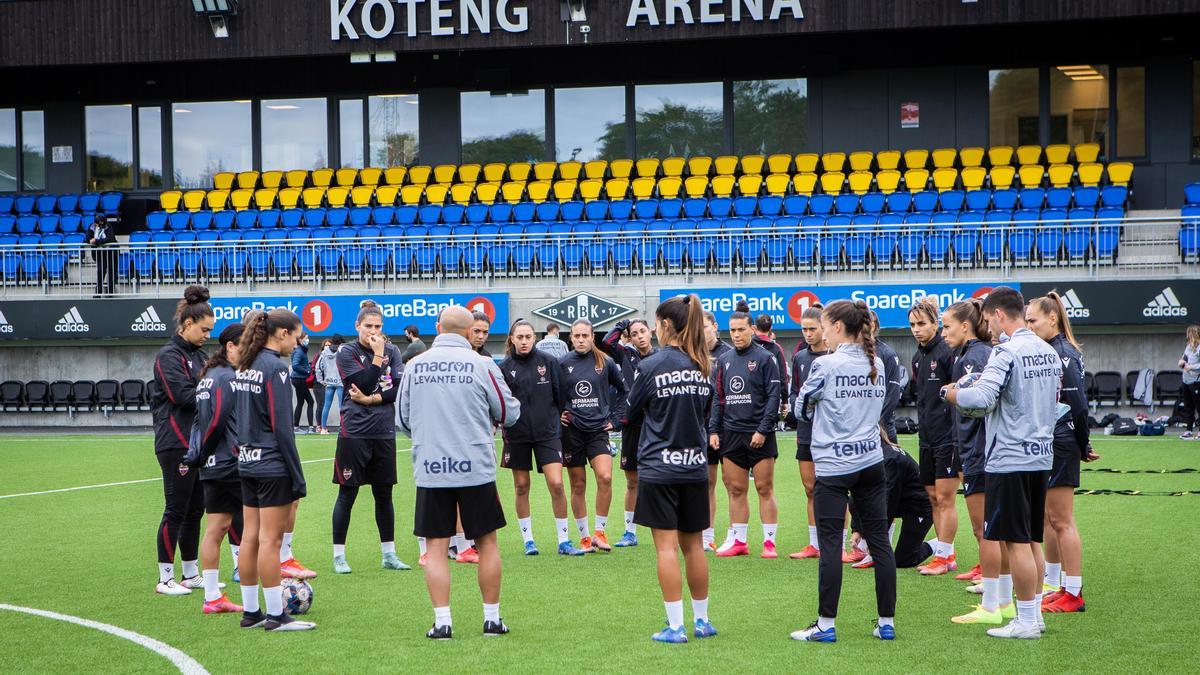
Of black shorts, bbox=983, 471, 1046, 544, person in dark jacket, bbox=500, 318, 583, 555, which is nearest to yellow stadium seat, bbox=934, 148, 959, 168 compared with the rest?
person in dark jacket, bbox=500, 318, 583, 555

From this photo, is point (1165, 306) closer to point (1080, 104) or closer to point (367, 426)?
point (1080, 104)

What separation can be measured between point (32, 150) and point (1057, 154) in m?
27.2

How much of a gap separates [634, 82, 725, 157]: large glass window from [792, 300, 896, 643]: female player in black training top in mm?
24989

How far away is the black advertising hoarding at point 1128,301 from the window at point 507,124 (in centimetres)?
1490

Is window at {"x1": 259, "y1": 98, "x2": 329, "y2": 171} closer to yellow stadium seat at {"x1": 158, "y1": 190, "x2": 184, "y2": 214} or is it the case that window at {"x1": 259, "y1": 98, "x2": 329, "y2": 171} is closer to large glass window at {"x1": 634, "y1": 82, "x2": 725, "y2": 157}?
yellow stadium seat at {"x1": 158, "y1": 190, "x2": 184, "y2": 214}

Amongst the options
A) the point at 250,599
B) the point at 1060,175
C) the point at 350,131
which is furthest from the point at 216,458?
the point at 350,131

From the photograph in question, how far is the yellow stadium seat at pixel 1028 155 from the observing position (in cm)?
2755

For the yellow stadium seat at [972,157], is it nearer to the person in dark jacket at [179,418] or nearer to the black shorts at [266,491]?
the person in dark jacket at [179,418]

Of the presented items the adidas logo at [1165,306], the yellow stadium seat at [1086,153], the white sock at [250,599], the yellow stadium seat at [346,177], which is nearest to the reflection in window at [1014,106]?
the yellow stadium seat at [1086,153]

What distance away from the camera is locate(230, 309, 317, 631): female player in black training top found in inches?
284

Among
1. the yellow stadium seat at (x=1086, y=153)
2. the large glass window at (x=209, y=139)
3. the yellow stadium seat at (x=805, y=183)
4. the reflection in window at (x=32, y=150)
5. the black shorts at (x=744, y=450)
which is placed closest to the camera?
the black shorts at (x=744, y=450)

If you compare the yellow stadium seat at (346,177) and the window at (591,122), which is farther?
the window at (591,122)

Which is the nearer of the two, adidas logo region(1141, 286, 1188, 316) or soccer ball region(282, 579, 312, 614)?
soccer ball region(282, 579, 312, 614)

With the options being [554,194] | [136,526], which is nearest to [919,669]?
[136,526]
